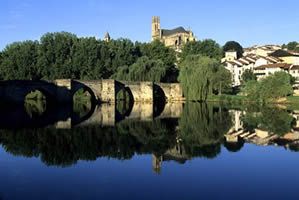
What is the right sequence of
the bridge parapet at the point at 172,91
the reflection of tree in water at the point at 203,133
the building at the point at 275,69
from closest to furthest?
the reflection of tree in water at the point at 203,133 < the bridge parapet at the point at 172,91 < the building at the point at 275,69

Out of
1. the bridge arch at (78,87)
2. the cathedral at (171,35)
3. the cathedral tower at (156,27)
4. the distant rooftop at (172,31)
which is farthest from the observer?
the cathedral tower at (156,27)

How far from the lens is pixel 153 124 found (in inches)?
1287

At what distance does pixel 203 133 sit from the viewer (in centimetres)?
2694

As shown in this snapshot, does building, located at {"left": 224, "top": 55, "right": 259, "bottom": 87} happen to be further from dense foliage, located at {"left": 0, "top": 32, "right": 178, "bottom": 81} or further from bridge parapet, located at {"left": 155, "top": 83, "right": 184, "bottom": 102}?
Result: bridge parapet, located at {"left": 155, "top": 83, "right": 184, "bottom": 102}

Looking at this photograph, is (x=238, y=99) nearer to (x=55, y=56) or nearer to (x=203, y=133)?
(x=55, y=56)

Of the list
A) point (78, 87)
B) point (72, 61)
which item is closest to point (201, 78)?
point (78, 87)

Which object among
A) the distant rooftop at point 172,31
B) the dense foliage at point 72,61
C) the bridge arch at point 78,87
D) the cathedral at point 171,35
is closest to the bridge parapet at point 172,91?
the dense foliage at point 72,61

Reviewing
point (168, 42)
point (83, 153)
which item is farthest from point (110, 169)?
point (168, 42)

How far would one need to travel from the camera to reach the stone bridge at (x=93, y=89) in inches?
1971

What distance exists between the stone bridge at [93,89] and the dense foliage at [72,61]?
2.70 m

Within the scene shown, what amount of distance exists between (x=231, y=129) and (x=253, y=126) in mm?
2430

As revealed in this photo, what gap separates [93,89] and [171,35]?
2830 inches

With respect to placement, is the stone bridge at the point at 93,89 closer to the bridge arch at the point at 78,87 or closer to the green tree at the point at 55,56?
the bridge arch at the point at 78,87

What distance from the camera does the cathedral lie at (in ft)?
401
